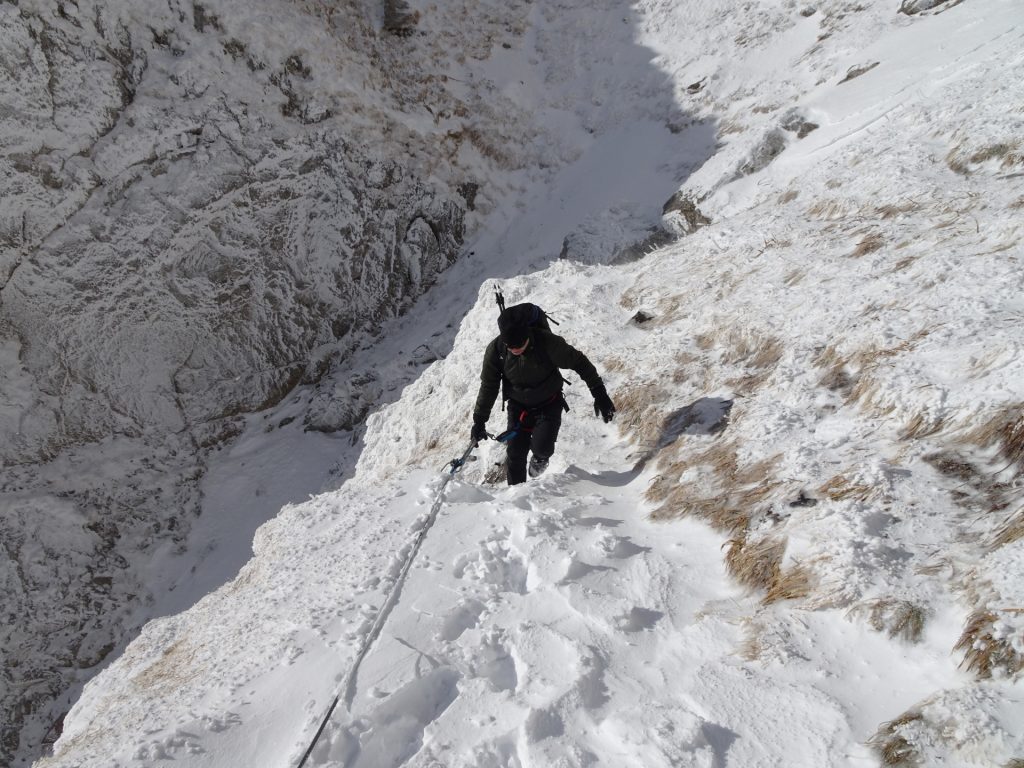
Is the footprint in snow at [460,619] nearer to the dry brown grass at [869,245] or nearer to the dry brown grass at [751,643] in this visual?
the dry brown grass at [751,643]

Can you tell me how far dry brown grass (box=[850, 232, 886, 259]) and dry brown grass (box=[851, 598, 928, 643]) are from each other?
5.35 metres

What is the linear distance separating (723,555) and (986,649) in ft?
5.61

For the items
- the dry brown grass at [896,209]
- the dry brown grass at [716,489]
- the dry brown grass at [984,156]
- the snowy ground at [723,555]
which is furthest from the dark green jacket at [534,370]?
the dry brown grass at [984,156]

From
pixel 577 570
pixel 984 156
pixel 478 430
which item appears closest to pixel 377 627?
pixel 577 570

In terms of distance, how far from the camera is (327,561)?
535 centimetres

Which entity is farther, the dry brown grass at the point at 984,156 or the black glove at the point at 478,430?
the dry brown grass at the point at 984,156

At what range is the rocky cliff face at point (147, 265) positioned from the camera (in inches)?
509

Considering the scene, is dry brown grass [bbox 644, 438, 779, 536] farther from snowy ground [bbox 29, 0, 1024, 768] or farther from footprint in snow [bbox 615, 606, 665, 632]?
footprint in snow [bbox 615, 606, 665, 632]

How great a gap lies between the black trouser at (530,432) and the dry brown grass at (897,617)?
3.77 meters

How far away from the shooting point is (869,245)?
24.4ft

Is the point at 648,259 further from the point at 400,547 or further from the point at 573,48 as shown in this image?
the point at 573,48

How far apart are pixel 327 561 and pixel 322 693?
1.77 metres

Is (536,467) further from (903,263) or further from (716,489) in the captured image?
(903,263)

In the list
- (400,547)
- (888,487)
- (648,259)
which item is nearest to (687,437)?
(888,487)
